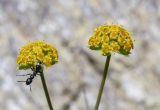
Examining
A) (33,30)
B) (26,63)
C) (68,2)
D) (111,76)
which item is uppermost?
(68,2)

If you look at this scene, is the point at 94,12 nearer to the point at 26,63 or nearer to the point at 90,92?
the point at 90,92

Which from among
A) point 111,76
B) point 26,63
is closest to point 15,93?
point 111,76

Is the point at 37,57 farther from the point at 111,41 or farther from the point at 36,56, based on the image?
the point at 111,41

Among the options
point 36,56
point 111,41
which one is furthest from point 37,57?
point 111,41

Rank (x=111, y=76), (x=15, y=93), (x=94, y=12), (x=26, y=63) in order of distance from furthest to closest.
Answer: (x=94, y=12) → (x=111, y=76) → (x=15, y=93) → (x=26, y=63)

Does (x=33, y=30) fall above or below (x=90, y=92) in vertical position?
above

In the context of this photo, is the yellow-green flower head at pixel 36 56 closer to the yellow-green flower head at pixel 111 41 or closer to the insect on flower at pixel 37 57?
the insect on flower at pixel 37 57
